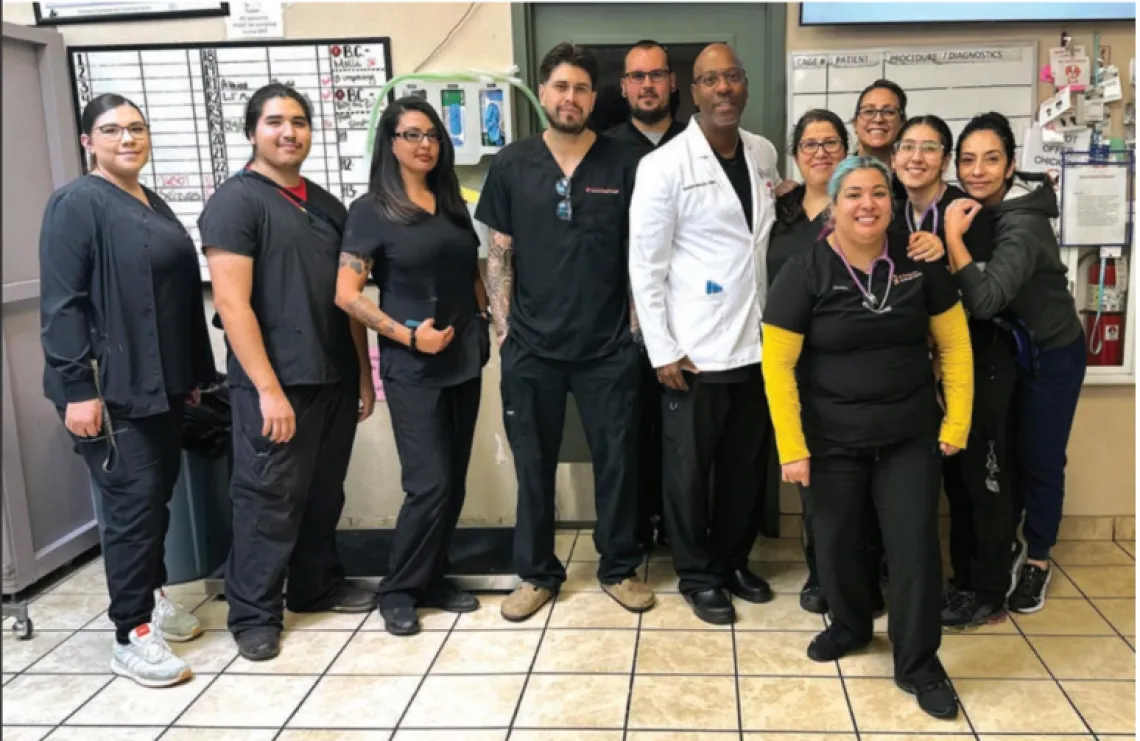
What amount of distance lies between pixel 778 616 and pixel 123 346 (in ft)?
6.57

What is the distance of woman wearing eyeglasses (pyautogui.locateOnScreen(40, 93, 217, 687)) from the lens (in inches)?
90.0

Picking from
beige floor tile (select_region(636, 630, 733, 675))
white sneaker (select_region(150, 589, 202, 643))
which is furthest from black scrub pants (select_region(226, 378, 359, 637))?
beige floor tile (select_region(636, 630, 733, 675))

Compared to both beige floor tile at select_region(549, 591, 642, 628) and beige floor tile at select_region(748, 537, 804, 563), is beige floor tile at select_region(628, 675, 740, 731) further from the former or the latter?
beige floor tile at select_region(748, 537, 804, 563)

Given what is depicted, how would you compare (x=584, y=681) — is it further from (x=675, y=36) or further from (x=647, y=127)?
(x=675, y=36)

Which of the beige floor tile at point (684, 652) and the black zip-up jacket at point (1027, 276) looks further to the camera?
the beige floor tile at point (684, 652)

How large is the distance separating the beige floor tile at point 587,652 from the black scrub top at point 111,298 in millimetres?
1245

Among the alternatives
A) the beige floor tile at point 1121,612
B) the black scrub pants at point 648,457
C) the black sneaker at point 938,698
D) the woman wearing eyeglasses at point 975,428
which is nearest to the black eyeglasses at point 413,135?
the black scrub pants at point 648,457

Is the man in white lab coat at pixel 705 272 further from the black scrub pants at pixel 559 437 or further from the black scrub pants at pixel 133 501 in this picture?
the black scrub pants at pixel 133 501

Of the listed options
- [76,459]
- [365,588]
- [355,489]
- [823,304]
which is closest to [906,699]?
[823,304]

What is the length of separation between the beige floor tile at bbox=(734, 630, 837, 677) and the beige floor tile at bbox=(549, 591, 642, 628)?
15 centimetres

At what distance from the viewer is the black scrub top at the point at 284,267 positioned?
2.37 meters

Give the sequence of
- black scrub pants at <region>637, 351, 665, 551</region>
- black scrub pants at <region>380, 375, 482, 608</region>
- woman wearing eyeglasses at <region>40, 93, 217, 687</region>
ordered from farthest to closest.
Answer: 1. black scrub pants at <region>637, 351, 665, 551</region>
2. black scrub pants at <region>380, 375, 482, 608</region>
3. woman wearing eyeglasses at <region>40, 93, 217, 687</region>

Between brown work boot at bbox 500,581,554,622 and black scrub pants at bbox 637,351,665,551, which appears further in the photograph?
black scrub pants at bbox 637,351,665,551

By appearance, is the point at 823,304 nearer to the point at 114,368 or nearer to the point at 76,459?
the point at 114,368
